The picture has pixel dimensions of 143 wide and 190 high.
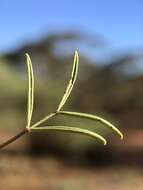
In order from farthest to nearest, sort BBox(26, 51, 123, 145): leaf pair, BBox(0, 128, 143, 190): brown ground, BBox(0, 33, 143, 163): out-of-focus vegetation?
BBox(0, 33, 143, 163): out-of-focus vegetation, BBox(0, 128, 143, 190): brown ground, BBox(26, 51, 123, 145): leaf pair

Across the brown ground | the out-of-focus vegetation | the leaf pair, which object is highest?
the out-of-focus vegetation

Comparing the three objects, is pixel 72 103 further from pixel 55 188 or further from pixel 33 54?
pixel 55 188

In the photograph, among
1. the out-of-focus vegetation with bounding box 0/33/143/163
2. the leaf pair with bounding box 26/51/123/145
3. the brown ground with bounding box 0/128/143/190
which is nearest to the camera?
the leaf pair with bounding box 26/51/123/145

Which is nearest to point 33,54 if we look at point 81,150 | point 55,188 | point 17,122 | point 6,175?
point 17,122

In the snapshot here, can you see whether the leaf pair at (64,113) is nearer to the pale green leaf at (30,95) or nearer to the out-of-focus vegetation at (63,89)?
the pale green leaf at (30,95)

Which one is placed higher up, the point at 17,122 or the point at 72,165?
the point at 17,122

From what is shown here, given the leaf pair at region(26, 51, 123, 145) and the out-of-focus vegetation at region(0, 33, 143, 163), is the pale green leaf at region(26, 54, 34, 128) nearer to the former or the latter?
the leaf pair at region(26, 51, 123, 145)

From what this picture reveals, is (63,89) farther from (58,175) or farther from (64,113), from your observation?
(64,113)

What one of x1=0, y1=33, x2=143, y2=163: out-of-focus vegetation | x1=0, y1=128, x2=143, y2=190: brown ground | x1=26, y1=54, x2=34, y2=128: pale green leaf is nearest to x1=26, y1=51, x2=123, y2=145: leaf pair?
x1=26, y1=54, x2=34, y2=128: pale green leaf

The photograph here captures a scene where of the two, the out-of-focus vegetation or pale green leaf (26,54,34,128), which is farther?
the out-of-focus vegetation
